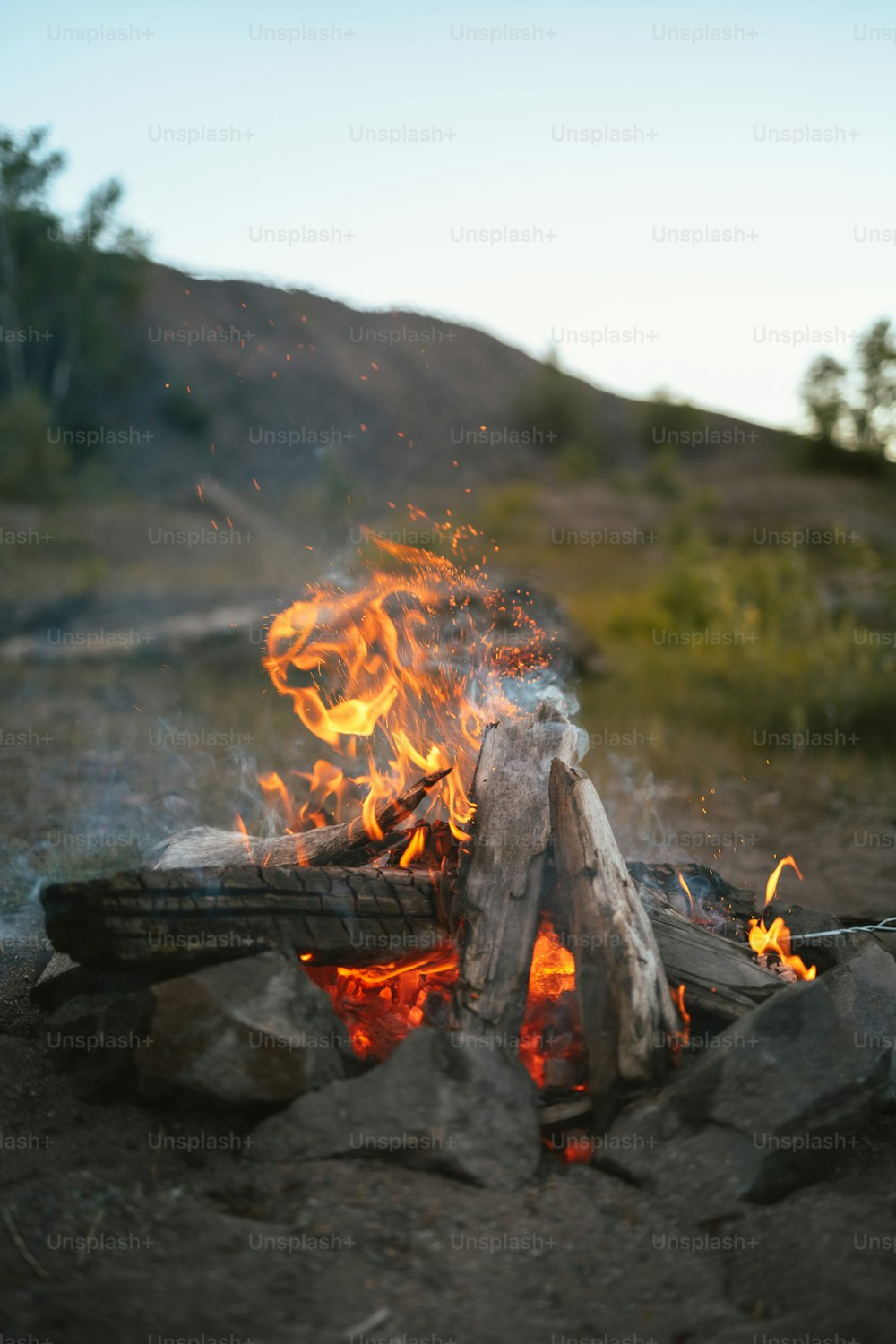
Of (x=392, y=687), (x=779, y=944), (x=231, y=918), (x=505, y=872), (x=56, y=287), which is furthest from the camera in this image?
(x=56, y=287)

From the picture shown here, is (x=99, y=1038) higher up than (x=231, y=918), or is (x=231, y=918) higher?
(x=231, y=918)

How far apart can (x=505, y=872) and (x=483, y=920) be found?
22 centimetres

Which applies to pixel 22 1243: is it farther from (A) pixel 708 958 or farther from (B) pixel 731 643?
(B) pixel 731 643

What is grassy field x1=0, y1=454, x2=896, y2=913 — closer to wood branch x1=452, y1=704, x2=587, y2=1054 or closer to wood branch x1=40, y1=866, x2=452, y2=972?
wood branch x1=452, y1=704, x2=587, y2=1054

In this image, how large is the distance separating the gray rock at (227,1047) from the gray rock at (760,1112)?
3.00 ft

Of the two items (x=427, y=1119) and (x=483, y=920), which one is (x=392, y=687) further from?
(x=427, y=1119)

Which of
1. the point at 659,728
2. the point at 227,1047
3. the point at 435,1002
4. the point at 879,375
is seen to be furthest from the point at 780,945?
the point at 879,375

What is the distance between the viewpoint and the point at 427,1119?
2623 millimetres

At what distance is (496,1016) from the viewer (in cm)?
297

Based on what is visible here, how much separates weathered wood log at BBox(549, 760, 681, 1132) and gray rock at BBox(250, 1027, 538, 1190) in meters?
0.27

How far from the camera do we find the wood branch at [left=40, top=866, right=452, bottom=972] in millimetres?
3016

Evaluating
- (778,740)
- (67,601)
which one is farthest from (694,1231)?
(67,601)

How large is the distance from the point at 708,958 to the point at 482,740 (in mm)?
1220

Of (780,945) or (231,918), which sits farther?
(780,945)
